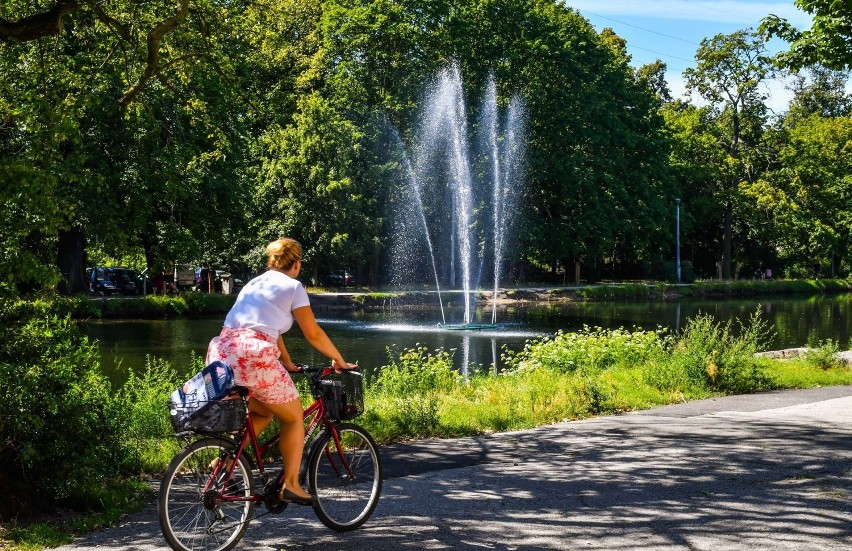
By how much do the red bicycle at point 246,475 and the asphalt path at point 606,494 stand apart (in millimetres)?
219

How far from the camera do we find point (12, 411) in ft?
22.5

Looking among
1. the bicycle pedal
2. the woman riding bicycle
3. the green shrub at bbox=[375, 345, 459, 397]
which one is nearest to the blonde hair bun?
the woman riding bicycle

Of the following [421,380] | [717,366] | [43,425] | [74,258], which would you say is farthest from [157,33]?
[74,258]

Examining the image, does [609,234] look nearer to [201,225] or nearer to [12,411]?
[201,225]

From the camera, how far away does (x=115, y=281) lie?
49469 millimetres

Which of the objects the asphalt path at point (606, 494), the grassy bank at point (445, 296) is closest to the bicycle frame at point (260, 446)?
the asphalt path at point (606, 494)

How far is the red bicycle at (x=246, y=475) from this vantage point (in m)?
5.85

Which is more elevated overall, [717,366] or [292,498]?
[717,366]

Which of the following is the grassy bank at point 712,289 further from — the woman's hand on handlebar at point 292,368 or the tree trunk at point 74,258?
the woman's hand on handlebar at point 292,368

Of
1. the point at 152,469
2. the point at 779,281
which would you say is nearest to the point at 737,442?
the point at 152,469

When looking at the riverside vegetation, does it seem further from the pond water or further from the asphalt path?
the pond water

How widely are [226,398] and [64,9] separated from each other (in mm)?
4752

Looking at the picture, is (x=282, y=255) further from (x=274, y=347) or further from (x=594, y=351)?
(x=594, y=351)

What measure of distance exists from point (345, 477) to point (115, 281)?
149 feet
